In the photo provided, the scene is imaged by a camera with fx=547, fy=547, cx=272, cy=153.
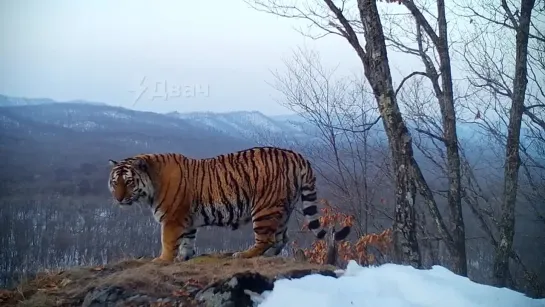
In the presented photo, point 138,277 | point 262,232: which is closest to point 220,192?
point 262,232

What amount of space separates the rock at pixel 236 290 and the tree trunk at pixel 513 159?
2911 millimetres

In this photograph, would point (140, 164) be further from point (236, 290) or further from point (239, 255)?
point (236, 290)

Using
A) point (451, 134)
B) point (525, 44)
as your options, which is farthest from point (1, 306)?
point (525, 44)

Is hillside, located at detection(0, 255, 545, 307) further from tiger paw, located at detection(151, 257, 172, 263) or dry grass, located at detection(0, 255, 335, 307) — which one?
tiger paw, located at detection(151, 257, 172, 263)

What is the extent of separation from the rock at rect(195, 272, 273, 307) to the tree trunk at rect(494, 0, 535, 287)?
291 cm

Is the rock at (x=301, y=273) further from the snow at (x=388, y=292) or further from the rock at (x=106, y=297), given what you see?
the rock at (x=106, y=297)

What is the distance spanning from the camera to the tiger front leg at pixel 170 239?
4.32 meters

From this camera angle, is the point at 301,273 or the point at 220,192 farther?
the point at 220,192

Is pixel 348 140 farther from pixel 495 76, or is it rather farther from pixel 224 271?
pixel 224 271

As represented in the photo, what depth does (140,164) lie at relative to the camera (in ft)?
14.2

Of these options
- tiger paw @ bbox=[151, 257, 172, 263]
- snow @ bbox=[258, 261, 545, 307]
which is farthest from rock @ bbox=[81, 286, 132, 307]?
snow @ bbox=[258, 261, 545, 307]

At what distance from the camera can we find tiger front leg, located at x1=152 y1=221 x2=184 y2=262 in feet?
14.2

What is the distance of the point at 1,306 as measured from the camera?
3.76m

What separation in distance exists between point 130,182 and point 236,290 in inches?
62.0
